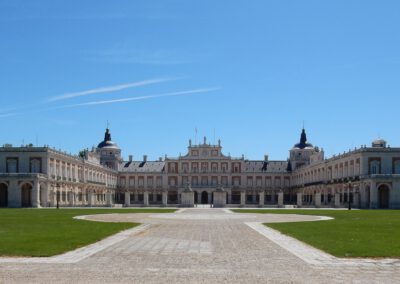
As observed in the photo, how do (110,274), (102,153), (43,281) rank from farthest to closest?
(102,153), (110,274), (43,281)

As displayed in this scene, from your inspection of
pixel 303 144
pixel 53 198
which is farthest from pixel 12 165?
pixel 303 144

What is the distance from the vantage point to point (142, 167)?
422 feet

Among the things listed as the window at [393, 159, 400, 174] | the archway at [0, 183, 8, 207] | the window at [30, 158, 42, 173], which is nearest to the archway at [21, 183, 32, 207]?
the archway at [0, 183, 8, 207]

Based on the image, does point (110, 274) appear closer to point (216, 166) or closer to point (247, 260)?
point (247, 260)

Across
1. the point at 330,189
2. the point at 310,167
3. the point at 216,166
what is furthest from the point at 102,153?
the point at 330,189

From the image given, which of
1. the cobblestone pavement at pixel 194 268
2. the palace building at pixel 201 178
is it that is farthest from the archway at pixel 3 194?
the cobblestone pavement at pixel 194 268

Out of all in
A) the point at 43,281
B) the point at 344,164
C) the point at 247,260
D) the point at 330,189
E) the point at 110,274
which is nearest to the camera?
the point at 43,281

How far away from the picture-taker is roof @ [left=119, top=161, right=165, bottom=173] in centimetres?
12738

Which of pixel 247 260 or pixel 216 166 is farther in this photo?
pixel 216 166

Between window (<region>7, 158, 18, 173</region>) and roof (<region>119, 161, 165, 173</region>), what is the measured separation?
47.6 meters

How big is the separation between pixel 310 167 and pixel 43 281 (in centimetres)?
9986

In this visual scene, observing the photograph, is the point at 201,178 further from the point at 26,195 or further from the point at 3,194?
the point at 3,194

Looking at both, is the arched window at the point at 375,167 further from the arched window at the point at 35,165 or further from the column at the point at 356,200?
the arched window at the point at 35,165

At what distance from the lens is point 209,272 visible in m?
12.7
